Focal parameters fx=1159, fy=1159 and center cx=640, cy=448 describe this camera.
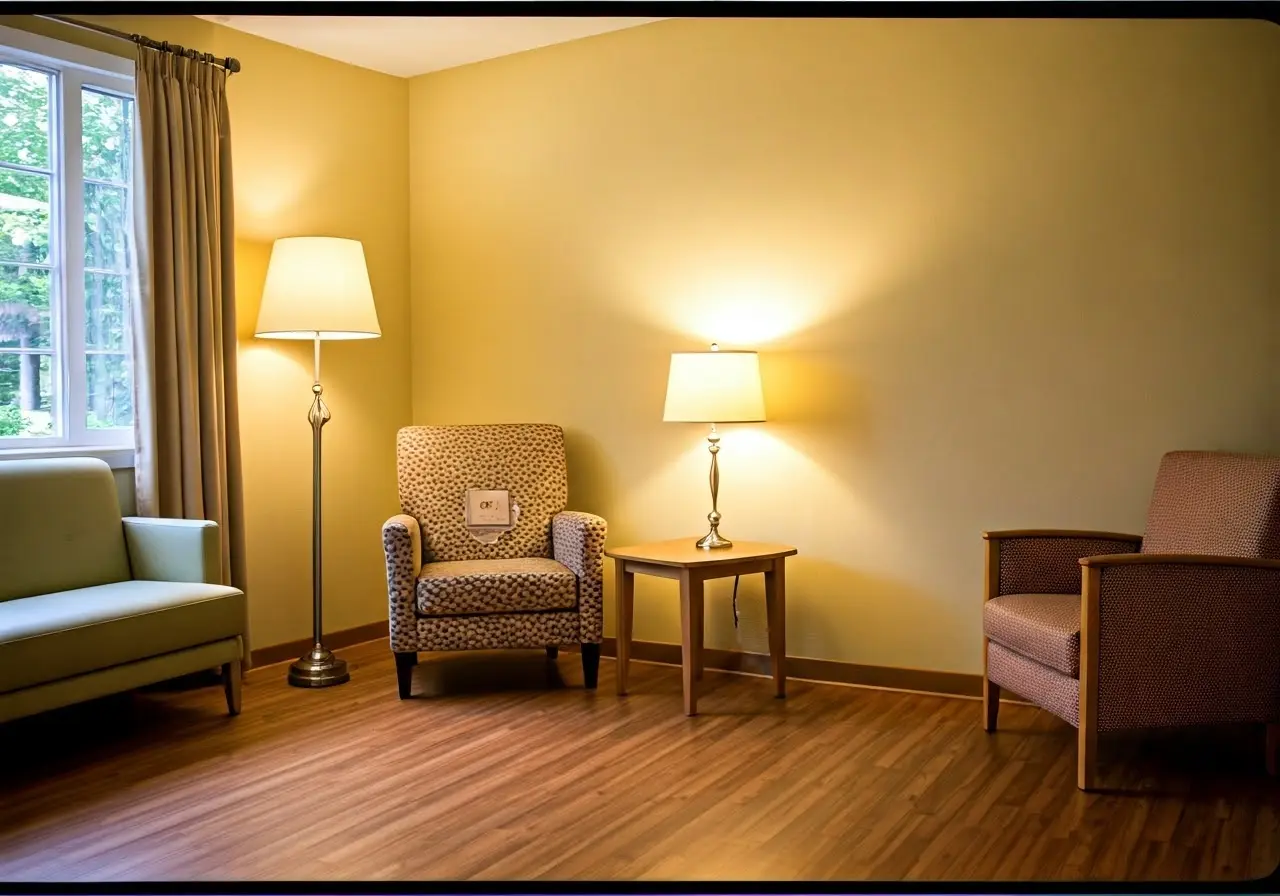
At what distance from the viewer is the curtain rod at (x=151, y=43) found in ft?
12.7

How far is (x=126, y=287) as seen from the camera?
13.5ft

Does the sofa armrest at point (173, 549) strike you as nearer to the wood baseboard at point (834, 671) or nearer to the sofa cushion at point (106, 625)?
the sofa cushion at point (106, 625)

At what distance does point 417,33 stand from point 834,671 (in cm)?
295

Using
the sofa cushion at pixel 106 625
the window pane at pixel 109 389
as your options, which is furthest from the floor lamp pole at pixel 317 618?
the window pane at pixel 109 389

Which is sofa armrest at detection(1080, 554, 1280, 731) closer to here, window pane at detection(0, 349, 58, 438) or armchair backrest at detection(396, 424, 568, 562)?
armchair backrest at detection(396, 424, 568, 562)

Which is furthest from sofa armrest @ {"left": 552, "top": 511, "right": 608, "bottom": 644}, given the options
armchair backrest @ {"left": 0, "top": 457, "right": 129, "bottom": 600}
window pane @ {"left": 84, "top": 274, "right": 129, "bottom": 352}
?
window pane @ {"left": 84, "top": 274, "right": 129, "bottom": 352}

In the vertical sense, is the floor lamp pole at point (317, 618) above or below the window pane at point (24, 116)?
below

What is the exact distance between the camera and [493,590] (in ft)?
13.3

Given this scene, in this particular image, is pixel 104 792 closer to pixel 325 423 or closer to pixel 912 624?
pixel 325 423

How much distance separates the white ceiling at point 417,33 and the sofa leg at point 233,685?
7.74 feet

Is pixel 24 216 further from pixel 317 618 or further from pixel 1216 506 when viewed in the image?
pixel 1216 506

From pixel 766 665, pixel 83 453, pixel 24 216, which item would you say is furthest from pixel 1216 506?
pixel 24 216

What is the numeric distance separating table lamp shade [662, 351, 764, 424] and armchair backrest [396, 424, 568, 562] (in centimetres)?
72

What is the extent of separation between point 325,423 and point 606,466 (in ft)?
3.77
